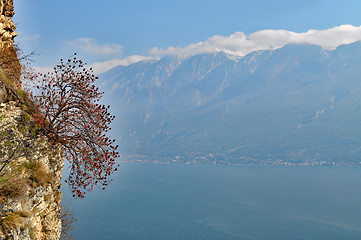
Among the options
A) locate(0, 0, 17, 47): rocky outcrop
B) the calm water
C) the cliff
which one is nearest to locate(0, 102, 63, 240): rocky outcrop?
the cliff

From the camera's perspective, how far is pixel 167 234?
12025 centimetres

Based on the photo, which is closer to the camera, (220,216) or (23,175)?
(23,175)

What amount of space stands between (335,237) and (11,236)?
427 feet

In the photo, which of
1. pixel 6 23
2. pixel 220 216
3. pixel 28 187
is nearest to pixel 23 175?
pixel 28 187

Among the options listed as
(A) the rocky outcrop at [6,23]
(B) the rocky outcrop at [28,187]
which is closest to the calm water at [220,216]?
(A) the rocky outcrop at [6,23]

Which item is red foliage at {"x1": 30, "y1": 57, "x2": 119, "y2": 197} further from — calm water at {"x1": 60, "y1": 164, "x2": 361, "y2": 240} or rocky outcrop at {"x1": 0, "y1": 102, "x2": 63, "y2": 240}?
calm water at {"x1": 60, "y1": 164, "x2": 361, "y2": 240}

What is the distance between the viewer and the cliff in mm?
9099

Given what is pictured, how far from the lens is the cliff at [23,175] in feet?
29.9

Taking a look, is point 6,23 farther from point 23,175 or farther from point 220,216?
point 220,216

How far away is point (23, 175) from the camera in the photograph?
32.7ft

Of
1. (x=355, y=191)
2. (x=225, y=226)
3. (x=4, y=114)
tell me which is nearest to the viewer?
(x=4, y=114)

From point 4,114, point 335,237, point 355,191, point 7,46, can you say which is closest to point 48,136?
point 4,114

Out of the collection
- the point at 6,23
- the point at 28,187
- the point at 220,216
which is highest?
the point at 6,23

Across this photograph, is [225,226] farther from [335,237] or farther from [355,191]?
[355,191]
